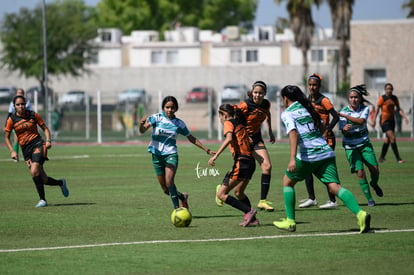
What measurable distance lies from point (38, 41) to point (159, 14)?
4696 cm

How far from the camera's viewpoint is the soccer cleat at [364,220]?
1273cm

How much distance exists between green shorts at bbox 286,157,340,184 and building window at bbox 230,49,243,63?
3111 inches

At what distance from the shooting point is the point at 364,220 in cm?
1273

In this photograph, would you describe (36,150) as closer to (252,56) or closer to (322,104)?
(322,104)

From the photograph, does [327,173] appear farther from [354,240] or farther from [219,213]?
[219,213]

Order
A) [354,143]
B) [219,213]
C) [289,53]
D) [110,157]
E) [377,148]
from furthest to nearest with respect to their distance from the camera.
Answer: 1. [289,53]
2. [377,148]
3. [110,157]
4. [354,143]
5. [219,213]

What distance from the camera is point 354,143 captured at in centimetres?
1719

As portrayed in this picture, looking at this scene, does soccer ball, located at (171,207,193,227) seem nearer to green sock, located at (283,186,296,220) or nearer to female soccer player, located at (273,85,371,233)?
green sock, located at (283,186,296,220)

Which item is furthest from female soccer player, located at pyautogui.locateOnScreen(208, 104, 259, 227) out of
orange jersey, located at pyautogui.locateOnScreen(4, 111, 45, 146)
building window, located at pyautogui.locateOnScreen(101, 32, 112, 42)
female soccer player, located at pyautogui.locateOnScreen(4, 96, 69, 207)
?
building window, located at pyautogui.locateOnScreen(101, 32, 112, 42)

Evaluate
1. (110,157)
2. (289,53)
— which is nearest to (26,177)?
(110,157)

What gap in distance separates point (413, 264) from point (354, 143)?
6.77 meters

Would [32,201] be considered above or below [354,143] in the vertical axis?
below

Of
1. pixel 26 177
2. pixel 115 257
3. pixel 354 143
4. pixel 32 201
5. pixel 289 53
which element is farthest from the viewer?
pixel 289 53

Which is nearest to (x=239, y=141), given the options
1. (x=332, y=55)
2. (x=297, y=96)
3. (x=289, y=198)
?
(x=289, y=198)
